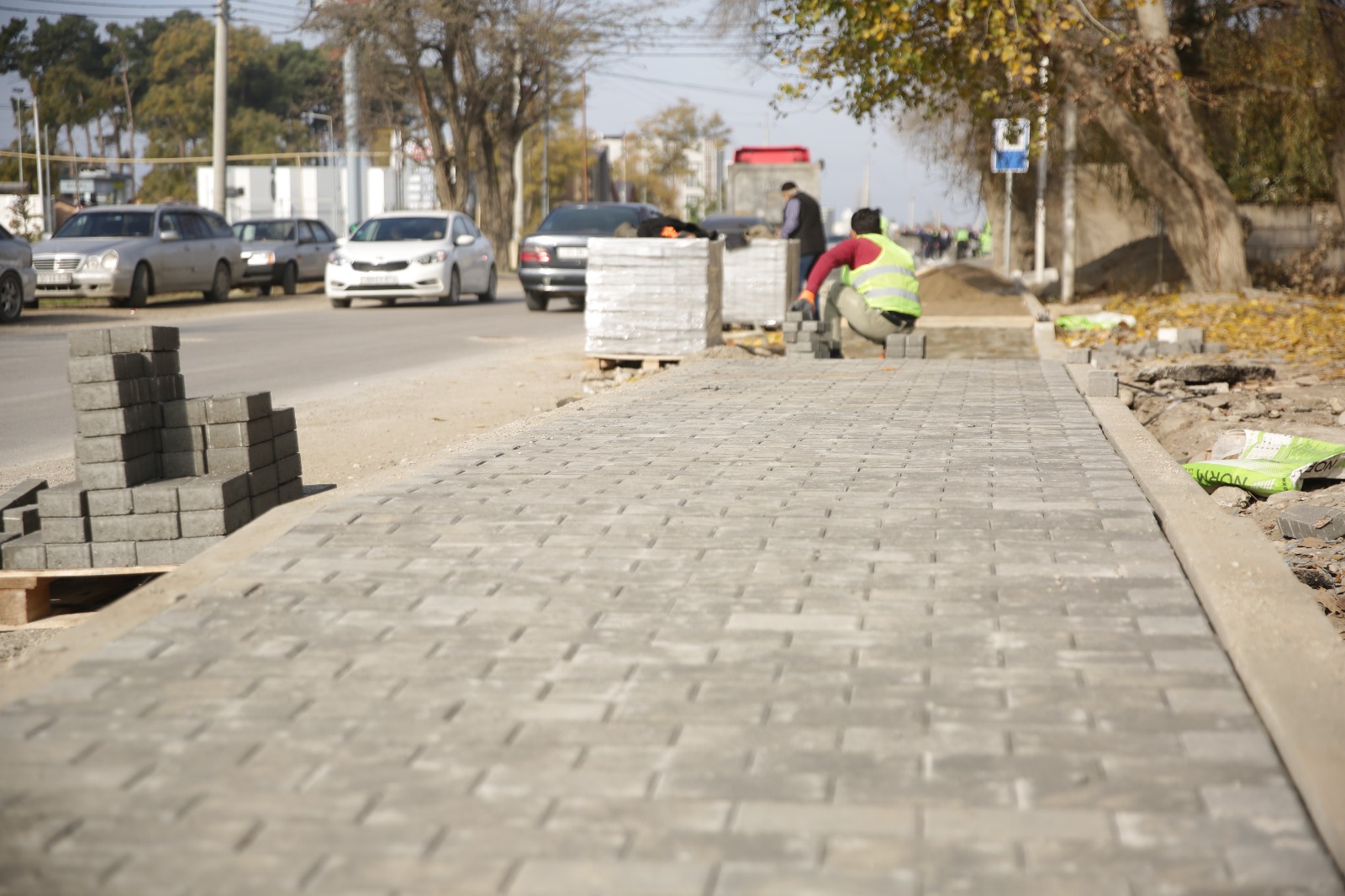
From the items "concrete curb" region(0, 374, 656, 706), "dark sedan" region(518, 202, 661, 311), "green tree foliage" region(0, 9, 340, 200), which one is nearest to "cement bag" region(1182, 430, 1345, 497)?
"concrete curb" region(0, 374, 656, 706)

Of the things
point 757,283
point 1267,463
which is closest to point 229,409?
point 1267,463

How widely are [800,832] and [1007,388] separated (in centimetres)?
776

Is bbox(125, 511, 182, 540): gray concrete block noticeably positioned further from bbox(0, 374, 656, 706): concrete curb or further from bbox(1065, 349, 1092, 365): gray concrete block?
bbox(1065, 349, 1092, 365): gray concrete block

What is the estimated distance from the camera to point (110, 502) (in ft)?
19.3

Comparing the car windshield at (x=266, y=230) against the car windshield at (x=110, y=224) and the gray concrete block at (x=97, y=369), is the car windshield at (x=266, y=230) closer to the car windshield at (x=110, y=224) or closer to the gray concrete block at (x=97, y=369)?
the car windshield at (x=110, y=224)

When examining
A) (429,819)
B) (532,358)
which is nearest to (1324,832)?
(429,819)

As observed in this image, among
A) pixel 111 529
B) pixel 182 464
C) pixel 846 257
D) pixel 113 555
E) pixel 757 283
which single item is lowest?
pixel 113 555

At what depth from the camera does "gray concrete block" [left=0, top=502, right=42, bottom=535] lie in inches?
240

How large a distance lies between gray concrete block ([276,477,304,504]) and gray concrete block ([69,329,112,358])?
3.24ft

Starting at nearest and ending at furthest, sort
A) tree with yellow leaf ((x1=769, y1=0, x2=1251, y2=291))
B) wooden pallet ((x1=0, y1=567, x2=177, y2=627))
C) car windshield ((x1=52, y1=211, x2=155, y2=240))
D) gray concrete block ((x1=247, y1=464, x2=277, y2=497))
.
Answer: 1. wooden pallet ((x1=0, y1=567, x2=177, y2=627))
2. gray concrete block ((x1=247, y1=464, x2=277, y2=497))
3. tree with yellow leaf ((x1=769, y1=0, x2=1251, y2=291))
4. car windshield ((x1=52, y1=211, x2=155, y2=240))

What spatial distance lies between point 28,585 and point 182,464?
2.65ft

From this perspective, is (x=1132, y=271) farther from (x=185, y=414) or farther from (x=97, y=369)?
(x=97, y=369)

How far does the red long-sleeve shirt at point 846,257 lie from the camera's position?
42.0 feet

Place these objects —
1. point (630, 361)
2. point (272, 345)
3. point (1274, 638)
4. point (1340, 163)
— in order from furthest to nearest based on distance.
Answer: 1. point (1340, 163)
2. point (272, 345)
3. point (630, 361)
4. point (1274, 638)
